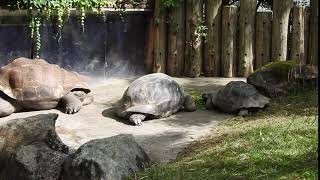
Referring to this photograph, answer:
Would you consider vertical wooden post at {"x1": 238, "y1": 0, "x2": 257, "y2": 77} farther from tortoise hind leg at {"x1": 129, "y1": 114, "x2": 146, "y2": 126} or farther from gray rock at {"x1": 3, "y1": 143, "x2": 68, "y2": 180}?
gray rock at {"x1": 3, "y1": 143, "x2": 68, "y2": 180}

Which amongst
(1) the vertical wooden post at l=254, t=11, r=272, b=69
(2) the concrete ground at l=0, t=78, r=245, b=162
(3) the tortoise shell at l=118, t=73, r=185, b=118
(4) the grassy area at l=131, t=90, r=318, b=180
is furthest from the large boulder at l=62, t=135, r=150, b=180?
(1) the vertical wooden post at l=254, t=11, r=272, b=69

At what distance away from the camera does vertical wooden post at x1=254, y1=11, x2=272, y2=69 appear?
10.2m

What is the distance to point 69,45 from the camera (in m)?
9.58

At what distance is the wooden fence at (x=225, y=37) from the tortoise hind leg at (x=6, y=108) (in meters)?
3.24

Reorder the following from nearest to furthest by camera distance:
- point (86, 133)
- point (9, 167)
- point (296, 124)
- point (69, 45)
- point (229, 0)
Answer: point (9, 167) < point (296, 124) < point (86, 133) < point (69, 45) < point (229, 0)

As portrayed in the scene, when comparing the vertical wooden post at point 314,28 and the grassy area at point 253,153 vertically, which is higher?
the vertical wooden post at point 314,28

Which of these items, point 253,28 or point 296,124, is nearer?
point 296,124

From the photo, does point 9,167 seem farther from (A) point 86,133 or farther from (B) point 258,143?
(B) point 258,143

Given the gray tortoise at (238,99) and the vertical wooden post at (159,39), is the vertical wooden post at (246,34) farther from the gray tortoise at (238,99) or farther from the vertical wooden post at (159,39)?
the gray tortoise at (238,99)

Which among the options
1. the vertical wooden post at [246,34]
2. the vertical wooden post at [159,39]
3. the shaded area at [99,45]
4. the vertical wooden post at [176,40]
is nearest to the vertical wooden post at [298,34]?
the vertical wooden post at [246,34]

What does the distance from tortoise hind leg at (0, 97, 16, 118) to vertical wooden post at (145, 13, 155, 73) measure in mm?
3208

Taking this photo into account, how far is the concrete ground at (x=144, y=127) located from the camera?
6.70 metres

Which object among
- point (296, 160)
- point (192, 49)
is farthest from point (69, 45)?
point (296, 160)

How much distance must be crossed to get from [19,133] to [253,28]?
5.42 meters
